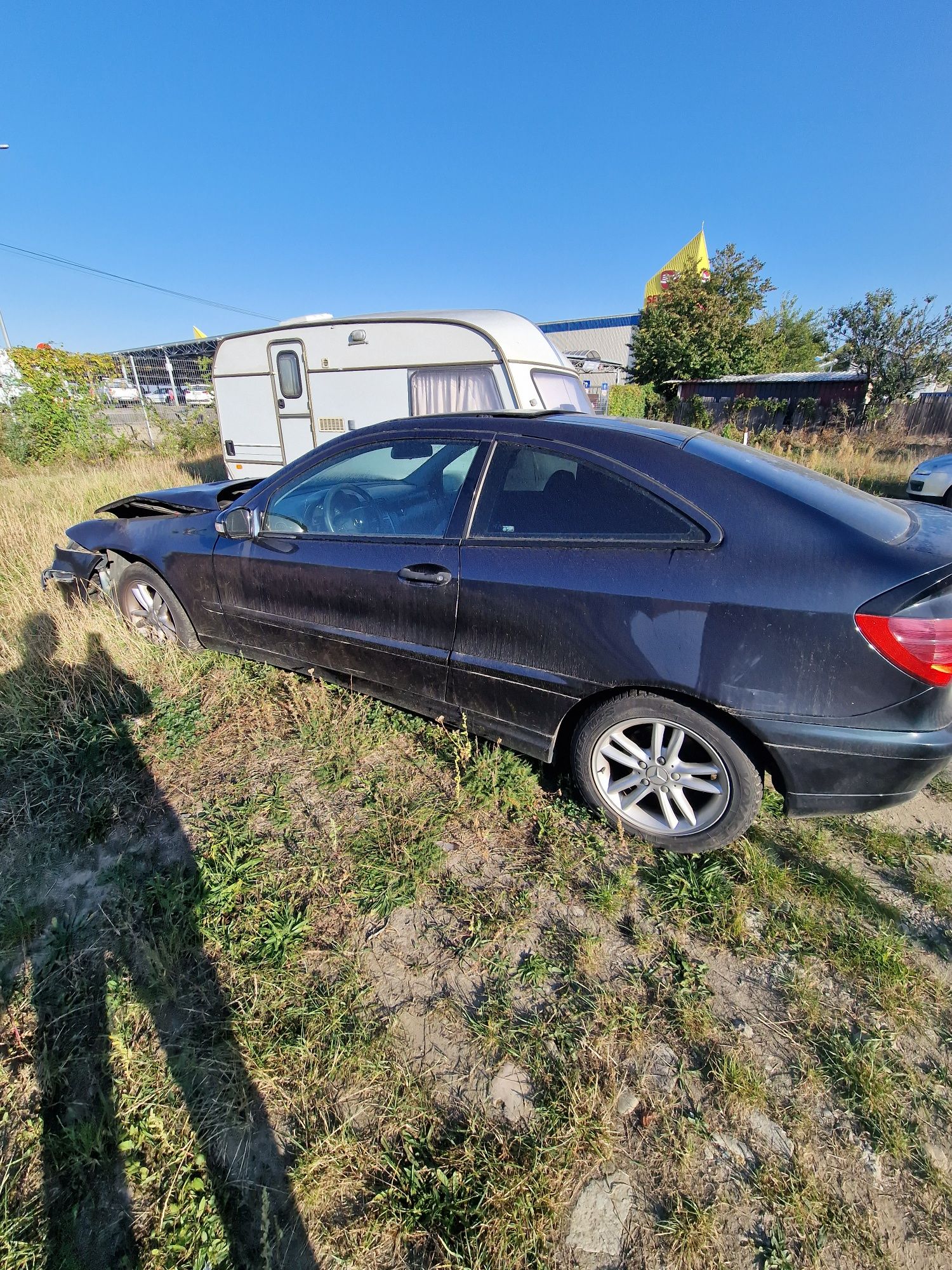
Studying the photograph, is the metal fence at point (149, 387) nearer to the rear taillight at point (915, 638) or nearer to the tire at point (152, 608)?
the tire at point (152, 608)

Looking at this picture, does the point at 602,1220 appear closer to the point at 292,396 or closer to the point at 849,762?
the point at 849,762

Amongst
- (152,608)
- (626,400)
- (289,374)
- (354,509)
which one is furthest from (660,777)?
(626,400)

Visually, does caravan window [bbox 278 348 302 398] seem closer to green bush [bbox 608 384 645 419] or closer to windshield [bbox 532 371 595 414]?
windshield [bbox 532 371 595 414]

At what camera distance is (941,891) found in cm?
209

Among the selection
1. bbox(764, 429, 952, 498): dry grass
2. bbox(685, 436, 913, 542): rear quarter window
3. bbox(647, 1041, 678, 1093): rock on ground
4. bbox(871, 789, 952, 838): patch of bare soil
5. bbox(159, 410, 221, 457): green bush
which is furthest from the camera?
bbox(159, 410, 221, 457): green bush

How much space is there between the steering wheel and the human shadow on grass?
1.60 m

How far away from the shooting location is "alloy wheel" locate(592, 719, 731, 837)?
2.12m

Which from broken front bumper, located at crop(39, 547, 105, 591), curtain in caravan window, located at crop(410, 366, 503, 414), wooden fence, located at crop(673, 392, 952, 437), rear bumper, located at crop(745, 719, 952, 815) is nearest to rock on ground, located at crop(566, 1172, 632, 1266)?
rear bumper, located at crop(745, 719, 952, 815)

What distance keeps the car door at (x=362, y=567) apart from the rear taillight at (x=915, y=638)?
153cm

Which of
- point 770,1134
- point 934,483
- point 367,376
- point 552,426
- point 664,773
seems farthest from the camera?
point 934,483

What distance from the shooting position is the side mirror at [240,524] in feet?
10.3

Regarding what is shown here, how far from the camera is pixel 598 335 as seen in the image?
1912 inches

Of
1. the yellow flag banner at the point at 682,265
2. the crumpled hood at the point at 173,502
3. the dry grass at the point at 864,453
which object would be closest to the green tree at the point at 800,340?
the yellow flag banner at the point at 682,265

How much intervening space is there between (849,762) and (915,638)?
1.50ft
